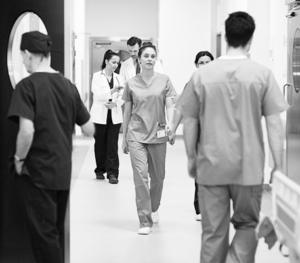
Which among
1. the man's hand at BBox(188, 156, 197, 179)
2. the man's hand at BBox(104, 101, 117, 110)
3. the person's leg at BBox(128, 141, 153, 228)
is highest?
the man's hand at BBox(104, 101, 117, 110)

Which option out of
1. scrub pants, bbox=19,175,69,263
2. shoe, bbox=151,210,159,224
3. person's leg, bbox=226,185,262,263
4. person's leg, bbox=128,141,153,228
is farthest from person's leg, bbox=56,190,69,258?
shoe, bbox=151,210,159,224

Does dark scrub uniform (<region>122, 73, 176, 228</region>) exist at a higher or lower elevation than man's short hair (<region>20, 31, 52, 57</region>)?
lower

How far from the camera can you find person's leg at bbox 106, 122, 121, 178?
297 inches

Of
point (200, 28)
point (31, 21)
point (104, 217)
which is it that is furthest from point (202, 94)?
point (200, 28)

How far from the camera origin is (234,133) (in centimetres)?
306

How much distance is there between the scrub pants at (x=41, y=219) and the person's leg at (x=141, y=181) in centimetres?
178

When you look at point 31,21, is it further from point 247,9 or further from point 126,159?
point 126,159

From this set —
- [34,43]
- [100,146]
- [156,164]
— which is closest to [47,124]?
[34,43]

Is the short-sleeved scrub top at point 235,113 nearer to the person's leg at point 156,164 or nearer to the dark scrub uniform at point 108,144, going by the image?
the person's leg at point 156,164

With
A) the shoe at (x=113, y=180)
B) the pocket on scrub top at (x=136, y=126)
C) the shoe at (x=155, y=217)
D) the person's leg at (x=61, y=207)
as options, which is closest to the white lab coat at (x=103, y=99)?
the shoe at (x=113, y=180)

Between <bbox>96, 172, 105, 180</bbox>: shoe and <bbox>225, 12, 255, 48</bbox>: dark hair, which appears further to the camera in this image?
<bbox>96, 172, 105, 180</bbox>: shoe

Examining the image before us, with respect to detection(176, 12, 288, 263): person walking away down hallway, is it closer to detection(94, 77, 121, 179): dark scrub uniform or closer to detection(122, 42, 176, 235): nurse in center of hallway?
detection(122, 42, 176, 235): nurse in center of hallway

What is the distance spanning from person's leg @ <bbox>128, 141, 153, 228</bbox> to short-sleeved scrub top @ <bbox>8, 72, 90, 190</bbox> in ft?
5.95

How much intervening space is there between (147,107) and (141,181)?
589 mm
